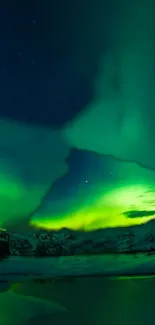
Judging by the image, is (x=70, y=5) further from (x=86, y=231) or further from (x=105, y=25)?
(x=86, y=231)

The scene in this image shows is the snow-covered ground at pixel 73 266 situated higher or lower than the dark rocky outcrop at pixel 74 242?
lower

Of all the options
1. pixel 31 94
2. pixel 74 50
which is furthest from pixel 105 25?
pixel 31 94

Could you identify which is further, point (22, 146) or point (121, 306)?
point (22, 146)

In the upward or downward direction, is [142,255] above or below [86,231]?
below

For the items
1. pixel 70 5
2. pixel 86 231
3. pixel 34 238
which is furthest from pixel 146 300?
pixel 70 5

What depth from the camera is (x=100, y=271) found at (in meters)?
2.34

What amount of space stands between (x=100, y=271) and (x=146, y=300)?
33 centimetres

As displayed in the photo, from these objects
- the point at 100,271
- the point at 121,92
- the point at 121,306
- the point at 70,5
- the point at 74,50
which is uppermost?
the point at 70,5

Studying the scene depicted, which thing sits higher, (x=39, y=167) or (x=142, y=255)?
(x=39, y=167)

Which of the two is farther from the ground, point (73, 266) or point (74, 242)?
point (74, 242)

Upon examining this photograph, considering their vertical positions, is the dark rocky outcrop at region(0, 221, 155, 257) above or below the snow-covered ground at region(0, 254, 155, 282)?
above

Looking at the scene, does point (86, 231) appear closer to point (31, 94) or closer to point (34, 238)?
point (34, 238)

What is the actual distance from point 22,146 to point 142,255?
0.90 meters

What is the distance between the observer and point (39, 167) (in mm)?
2408
